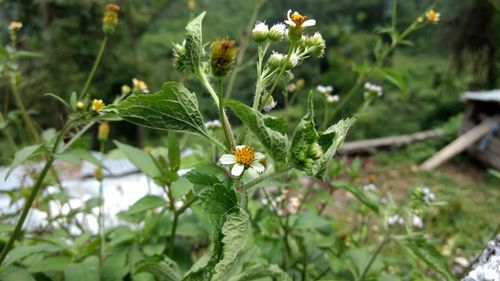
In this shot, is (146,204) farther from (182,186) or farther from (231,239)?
(231,239)

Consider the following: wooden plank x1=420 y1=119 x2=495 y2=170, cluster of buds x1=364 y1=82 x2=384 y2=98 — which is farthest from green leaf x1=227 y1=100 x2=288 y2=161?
wooden plank x1=420 y1=119 x2=495 y2=170

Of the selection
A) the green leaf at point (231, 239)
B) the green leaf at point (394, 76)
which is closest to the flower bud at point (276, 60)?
the green leaf at point (231, 239)

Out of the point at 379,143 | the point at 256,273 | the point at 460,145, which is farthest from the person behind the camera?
the point at 379,143

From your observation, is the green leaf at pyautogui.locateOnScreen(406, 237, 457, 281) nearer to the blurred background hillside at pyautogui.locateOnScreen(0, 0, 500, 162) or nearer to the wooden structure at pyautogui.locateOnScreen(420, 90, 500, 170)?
the blurred background hillside at pyautogui.locateOnScreen(0, 0, 500, 162)

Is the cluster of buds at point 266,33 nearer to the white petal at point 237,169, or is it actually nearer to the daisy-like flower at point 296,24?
the daisy-like flower at point 296,24

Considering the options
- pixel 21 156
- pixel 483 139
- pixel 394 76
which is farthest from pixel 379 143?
pixel 21 156

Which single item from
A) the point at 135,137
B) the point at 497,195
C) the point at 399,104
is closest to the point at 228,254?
the point at 497,195
